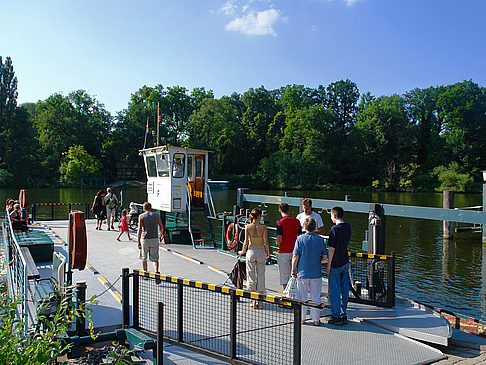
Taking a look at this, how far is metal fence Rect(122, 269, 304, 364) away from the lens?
15.8 ft

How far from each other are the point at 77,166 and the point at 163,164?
57.6m

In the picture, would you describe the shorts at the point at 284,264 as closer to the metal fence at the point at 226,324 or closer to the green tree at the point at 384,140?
the metal fence at the point at 226,324

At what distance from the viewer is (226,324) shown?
604 centimetres

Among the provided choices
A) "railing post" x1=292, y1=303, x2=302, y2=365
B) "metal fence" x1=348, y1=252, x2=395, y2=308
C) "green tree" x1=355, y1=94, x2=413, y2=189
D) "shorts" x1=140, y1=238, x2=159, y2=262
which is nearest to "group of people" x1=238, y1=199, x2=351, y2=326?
"metal fence" x1=348, y1=252, x2=395, y2=308

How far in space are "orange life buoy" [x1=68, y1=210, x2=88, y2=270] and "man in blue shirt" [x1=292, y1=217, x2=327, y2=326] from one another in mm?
3404

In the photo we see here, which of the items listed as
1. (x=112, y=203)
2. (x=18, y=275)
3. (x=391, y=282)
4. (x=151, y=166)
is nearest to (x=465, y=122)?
(x=151, y=166)

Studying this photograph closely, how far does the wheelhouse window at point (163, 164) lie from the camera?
14.8m

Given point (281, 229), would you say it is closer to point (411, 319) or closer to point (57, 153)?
point (411, 319)

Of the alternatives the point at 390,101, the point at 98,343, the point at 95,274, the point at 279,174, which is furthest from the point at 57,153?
the point at 98,343

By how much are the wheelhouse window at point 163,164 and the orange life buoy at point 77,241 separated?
8.39 meters

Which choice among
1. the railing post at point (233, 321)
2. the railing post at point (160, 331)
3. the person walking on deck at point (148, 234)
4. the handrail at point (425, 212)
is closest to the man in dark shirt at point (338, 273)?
the handrail at point (425, 212)

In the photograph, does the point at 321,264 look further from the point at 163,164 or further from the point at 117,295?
the point at 163,164

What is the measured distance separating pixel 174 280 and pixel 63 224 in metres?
16.0

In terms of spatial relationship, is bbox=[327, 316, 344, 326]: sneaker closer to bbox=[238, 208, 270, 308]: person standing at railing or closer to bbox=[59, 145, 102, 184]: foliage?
bbox=[238, 208, 270, 308]: person standing at railing
